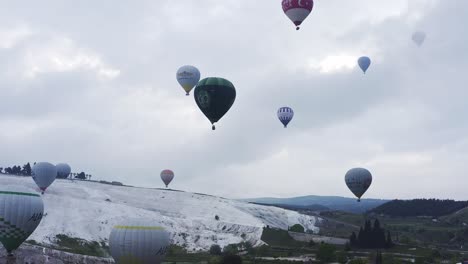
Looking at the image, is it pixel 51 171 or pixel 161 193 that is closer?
pixel 51 171

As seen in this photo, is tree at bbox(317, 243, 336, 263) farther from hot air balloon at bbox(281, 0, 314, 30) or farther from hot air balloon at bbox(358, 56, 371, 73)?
hot air balloon at bbox(281, 0, 314, 30)

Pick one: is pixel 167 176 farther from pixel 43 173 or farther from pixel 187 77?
pixel 187 77

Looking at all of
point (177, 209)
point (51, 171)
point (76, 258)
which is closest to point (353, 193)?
point (76, 258)

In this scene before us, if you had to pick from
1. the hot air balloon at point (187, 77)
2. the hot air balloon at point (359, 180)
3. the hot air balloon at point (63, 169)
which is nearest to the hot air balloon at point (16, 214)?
the hot air balloon at point (187, 77)

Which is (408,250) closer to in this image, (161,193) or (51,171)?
(51,171)

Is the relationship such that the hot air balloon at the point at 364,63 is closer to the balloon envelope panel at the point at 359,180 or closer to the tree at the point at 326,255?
the balloon envelope panel at the point at 359,180

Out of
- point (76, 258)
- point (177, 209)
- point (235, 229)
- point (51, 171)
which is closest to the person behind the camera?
point (76, 258)

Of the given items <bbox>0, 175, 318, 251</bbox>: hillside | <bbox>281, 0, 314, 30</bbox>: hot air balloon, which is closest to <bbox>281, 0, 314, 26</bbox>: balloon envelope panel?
<bbox>281, 0, 314, 30</bbox>: hot air balloon
